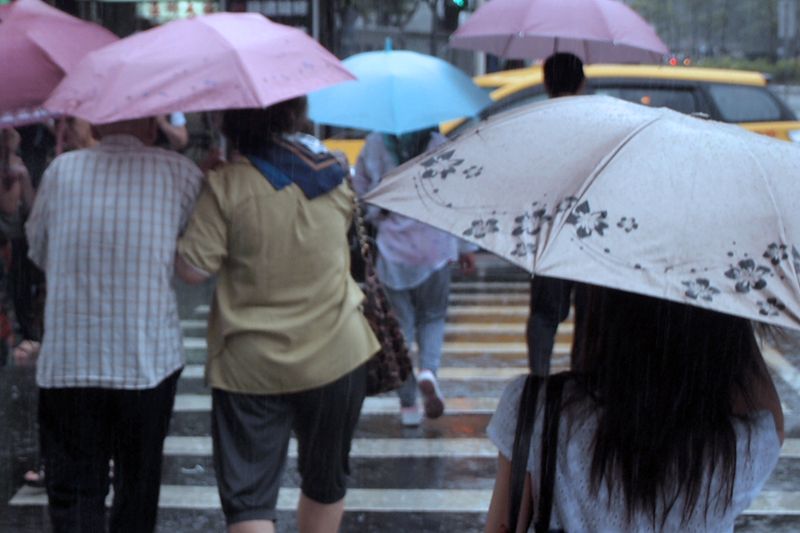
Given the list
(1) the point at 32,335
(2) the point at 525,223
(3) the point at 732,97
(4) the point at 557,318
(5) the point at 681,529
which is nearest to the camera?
(5) the point at 681,529

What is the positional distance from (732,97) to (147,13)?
5731mm

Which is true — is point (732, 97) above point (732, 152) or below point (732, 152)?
below

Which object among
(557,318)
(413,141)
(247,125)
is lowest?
(557,318)

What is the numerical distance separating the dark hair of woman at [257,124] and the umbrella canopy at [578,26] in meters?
2.78

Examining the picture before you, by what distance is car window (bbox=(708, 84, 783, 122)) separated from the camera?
11586 mm

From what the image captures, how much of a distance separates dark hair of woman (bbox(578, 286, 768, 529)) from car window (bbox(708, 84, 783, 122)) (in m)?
9.87

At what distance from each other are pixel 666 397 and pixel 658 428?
0.05 meters

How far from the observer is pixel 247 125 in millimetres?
3641

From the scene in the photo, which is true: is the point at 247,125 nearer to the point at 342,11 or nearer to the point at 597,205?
the point at 597,205

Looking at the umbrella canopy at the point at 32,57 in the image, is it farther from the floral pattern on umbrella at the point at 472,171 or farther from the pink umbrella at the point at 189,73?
the floral pattern on umbrella at the point at 472,171

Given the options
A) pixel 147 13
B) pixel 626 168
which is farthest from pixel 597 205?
pixel 147 13

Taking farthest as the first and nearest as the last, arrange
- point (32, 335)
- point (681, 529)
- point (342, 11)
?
point (342, 11) → point (32, 335) → point (681, 529)

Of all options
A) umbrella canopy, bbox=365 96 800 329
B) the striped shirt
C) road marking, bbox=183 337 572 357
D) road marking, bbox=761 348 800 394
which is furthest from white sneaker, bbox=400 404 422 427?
umbrella canopy, bbox=365 96 800 329

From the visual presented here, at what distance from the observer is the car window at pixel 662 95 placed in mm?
11445
